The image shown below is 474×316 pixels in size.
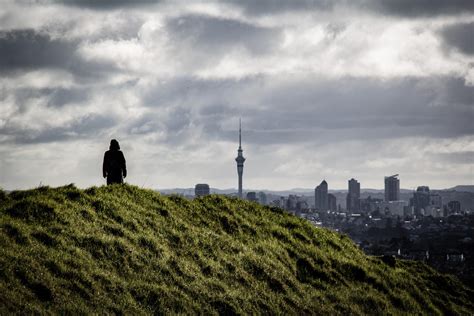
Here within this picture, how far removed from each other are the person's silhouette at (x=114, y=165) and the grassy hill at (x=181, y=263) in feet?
2.51

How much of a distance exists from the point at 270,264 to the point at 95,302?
8.98m

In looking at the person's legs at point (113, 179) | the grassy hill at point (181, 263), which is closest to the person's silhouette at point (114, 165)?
the person's legs at point (113, 179)

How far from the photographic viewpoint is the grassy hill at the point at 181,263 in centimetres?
2000

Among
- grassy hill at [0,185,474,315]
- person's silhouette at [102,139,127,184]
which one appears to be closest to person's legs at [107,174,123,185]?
person's silhouette at [102,139,127,184]

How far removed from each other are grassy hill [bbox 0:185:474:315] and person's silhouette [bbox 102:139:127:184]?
30.1 inches

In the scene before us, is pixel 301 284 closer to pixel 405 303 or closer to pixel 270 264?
pixel 270 264

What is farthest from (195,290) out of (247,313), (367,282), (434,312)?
(434,312)

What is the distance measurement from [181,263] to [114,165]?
6.79m

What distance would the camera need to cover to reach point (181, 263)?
23.9 metres

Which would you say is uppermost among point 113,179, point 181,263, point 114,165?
point 114,165

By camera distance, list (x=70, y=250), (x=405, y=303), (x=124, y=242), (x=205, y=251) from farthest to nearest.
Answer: (x=405, y=303) → (x=205, y=251) → (x=124, y=242) → (x=70, y=250)

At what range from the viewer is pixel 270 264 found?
2689 centimetres

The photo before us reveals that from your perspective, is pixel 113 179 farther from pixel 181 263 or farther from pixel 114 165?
pixel 181 263

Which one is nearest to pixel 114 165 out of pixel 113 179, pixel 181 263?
pixel 113 179
